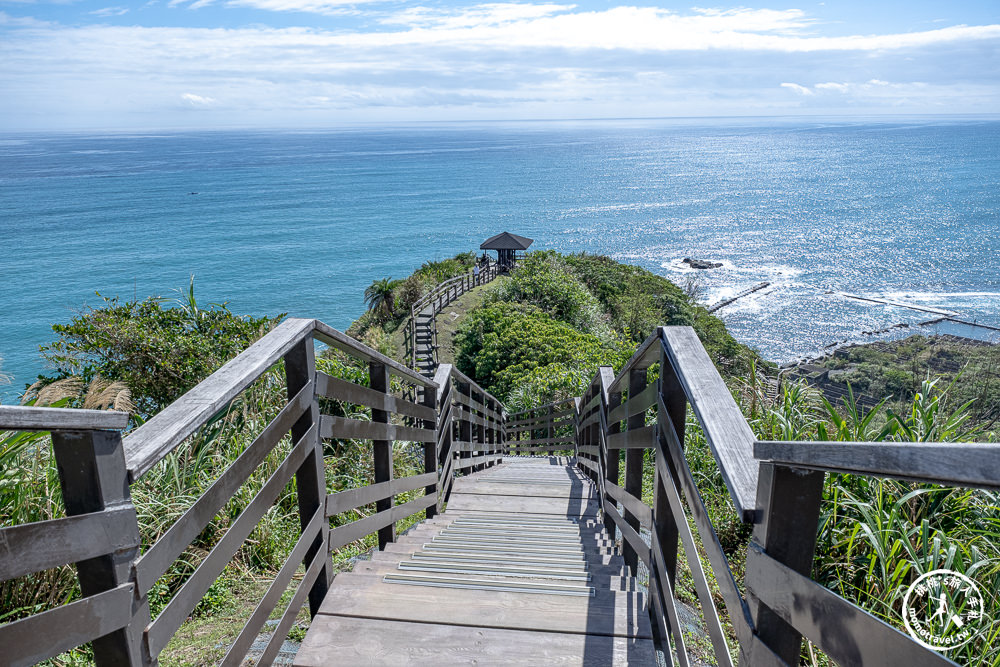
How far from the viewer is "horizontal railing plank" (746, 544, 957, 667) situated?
2.98 ft

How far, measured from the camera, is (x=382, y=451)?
3574 millimetres

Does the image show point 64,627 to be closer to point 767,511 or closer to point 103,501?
point 103,501

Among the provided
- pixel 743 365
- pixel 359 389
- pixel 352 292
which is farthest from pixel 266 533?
pixel 352 292

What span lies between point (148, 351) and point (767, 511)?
817cm

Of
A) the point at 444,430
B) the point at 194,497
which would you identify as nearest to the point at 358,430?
the point at 194,497

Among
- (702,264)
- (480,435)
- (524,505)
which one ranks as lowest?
(702,264)

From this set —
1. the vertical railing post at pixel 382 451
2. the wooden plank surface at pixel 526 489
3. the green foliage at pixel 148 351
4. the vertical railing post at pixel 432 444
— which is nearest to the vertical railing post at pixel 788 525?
the vertical railing post at pixel 382 451

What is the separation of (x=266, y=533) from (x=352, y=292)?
55981mm

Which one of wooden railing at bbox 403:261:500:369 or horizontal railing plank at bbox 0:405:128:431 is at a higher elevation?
horizontal railing plank at bbox 0:405:128:431

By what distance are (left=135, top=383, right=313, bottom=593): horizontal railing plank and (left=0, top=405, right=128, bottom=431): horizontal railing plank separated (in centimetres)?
35

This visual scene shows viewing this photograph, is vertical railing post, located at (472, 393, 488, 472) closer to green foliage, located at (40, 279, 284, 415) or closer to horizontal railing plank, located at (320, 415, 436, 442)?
green foliage, located at (40, 279, 284, 415)

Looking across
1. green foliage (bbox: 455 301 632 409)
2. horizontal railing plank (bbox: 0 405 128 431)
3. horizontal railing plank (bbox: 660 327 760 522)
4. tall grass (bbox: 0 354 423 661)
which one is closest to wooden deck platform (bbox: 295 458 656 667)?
tall grass (bbox: 0 354 423 661)

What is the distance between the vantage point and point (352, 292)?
5872cm

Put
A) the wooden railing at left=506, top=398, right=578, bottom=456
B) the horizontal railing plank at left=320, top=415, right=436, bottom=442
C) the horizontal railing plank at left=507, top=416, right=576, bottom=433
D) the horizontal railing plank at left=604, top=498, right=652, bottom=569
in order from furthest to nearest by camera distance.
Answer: the horizontal railing plank at left=507, top=416, right=576, bottom=433 → the wooden railing at left=506, top=398, right=578, bottom=456 → the horizontal railing plank at left=320, top=415, right=436, bottom=442 → the horizontal railing plank at left=604, top=498, right=652, bottom=569
